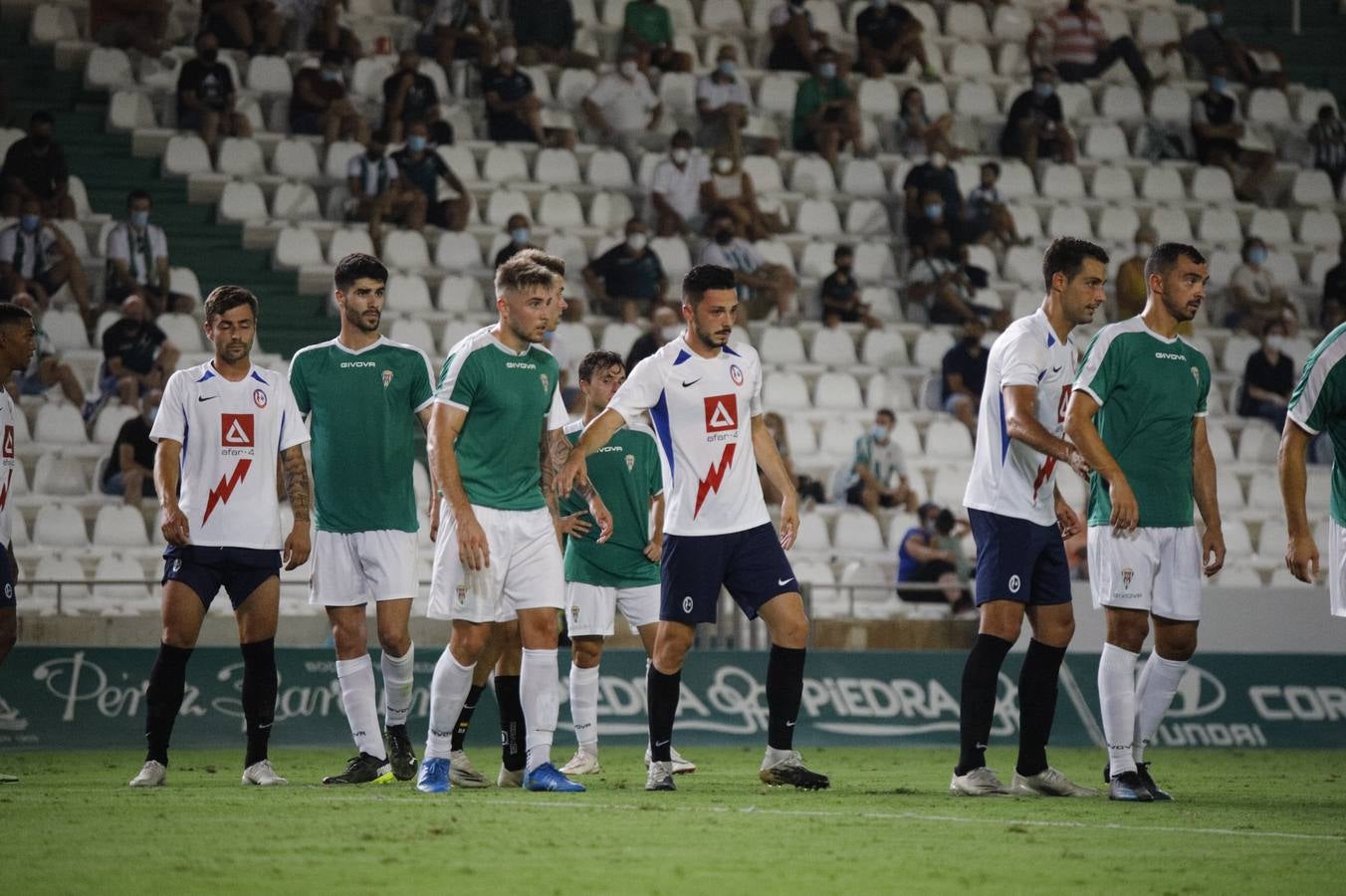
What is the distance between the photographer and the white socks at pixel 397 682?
9.73 metres

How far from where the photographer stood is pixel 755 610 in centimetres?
949

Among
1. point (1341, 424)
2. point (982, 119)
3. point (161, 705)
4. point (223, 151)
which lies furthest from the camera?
point (982, 119)

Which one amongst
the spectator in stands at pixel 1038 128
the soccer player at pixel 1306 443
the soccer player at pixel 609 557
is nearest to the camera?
the soccer player at pixel 1306 443

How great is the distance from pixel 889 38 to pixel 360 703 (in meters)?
17.2

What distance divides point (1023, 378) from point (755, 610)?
1818 millimetres

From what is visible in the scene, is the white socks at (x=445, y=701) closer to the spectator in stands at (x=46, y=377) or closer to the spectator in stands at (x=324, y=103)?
the spectator in stands at (x=46, y=377)

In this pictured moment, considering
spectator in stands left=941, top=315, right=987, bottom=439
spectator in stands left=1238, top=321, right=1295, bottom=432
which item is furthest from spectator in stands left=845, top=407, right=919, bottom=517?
spectator in stands left=1238, top=321, right=1295, bottom=432

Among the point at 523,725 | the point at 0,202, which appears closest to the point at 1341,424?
the point at 523,725

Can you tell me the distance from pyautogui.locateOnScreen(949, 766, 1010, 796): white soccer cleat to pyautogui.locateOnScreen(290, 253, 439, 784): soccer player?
9.63ft

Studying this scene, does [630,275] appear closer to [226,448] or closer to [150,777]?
[226,448]

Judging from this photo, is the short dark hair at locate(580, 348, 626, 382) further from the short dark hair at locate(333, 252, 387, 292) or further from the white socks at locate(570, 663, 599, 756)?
the short dark hair at locate(333, 252, 387, 292)

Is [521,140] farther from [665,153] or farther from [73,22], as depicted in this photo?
[73,22]

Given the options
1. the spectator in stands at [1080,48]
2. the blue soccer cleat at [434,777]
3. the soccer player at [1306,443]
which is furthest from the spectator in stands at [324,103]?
the soccer player at [1306,443]

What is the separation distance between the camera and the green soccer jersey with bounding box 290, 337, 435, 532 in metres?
9.62
